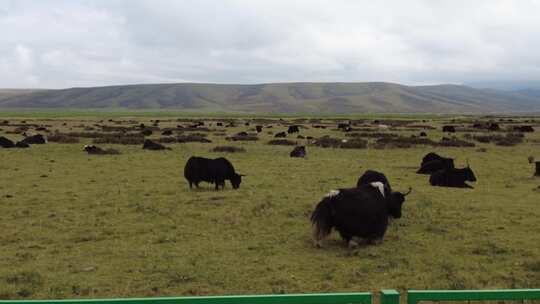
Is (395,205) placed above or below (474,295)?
below

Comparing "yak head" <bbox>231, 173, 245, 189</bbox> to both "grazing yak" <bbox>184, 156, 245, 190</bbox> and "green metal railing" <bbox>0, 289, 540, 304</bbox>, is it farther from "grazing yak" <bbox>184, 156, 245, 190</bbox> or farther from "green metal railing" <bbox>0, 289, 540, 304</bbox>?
"green metal railing" <bbox>0, 289, 540, 304</bbox>

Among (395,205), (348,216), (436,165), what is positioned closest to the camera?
(348,216)

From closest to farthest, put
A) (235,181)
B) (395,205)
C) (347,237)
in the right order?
(347,237) → (395,205) → (235,181)

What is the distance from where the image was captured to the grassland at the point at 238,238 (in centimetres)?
905

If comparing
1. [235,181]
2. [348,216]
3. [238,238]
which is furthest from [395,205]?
[235,181]

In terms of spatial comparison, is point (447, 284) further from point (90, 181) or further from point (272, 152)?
point (272, 152)

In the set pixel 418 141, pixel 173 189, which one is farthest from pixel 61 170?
pixel 418 141

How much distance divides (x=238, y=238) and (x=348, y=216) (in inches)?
98.0

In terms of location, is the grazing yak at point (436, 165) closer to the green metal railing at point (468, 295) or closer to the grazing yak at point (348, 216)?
the grazing yak at point (348, 216)

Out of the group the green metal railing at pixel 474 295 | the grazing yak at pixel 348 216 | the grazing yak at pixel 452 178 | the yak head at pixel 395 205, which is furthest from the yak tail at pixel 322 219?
the grazing yak at pixel 452 178

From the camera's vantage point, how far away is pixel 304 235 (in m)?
12.1

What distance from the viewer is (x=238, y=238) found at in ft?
39.1

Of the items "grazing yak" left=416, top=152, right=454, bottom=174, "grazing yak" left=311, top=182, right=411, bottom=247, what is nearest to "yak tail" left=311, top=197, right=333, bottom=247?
"grazing yak" left=311, top=182, right=411, bottom=247

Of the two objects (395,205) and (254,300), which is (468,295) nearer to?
(254,300)
